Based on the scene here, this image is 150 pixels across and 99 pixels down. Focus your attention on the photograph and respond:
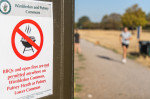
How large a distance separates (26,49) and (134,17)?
61.5 meters

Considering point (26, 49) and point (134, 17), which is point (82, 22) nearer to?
point (134, 17)

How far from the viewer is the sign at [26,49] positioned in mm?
1848

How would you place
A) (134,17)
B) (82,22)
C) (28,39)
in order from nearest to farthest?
1. (28,39)
2. (134,17)
3. (82,22)

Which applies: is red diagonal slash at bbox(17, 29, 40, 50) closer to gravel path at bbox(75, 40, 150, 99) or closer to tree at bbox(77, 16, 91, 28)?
gravel path at bbox(75, 40, 150, 99)

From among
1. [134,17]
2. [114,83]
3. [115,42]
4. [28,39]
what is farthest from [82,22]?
[28,39]

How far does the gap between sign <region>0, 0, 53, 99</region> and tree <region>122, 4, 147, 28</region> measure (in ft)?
198

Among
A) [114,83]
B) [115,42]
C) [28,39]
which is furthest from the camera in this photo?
[115,42]

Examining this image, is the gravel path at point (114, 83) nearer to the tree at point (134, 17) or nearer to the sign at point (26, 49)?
the sign at point (26, 49)

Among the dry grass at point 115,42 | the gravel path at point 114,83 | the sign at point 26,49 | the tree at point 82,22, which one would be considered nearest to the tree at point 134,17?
the dry grass at point 115,42

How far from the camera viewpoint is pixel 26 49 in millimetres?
1966

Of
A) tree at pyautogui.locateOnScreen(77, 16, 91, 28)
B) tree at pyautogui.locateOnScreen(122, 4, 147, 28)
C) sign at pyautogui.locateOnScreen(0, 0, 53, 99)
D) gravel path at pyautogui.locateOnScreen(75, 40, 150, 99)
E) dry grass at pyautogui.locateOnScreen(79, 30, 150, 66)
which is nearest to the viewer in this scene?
sign at pyautogui.locateOnScreen(0, 0, 53, 99)

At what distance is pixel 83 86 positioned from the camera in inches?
267

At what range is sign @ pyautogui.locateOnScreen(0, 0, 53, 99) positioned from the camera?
185cm

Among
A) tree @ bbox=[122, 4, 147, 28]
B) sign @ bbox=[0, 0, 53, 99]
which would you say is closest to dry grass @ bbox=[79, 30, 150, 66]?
sign @ bbox=[0, 0, 53, 99]
